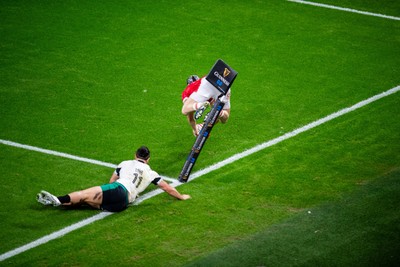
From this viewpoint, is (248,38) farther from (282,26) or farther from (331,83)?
(331,83)

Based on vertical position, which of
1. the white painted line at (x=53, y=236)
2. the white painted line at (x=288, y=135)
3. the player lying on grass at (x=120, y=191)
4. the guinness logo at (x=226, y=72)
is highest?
the guinness logo at (x=226, y=72)

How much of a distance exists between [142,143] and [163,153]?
534 millimetres

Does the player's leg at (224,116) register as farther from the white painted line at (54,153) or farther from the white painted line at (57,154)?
the white painted line at (54,153)

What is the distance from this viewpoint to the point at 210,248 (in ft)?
31.7

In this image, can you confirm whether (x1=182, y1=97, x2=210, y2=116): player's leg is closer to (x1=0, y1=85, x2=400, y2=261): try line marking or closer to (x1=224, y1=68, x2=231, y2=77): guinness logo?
(x1=224, y1=68, x2=231, y2=77): guinness logo

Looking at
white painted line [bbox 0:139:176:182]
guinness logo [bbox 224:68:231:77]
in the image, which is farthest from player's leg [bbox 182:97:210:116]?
white painted line [bbox 0:139:176:182]

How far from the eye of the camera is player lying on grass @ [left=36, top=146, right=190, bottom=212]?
10.5 metres

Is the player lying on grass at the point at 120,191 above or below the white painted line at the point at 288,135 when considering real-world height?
below

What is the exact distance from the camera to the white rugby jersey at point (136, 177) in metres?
10.7

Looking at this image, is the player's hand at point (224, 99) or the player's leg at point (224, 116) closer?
the player's hand at point (224, 99)

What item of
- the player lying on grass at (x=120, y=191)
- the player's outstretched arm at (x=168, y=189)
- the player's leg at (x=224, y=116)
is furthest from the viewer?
the player's leg at (x=224, y=116)

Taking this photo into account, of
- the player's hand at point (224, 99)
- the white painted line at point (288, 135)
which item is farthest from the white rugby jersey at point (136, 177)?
the player's hand at point (224, 99)

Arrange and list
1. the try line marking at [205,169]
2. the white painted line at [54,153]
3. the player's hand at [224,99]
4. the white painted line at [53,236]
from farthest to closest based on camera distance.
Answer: the white painted line at [54,153] < the player's hand at [224,99] < the try line marking at [205,169] < the white painted line at [53,236]

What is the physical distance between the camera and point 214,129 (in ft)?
44.4
